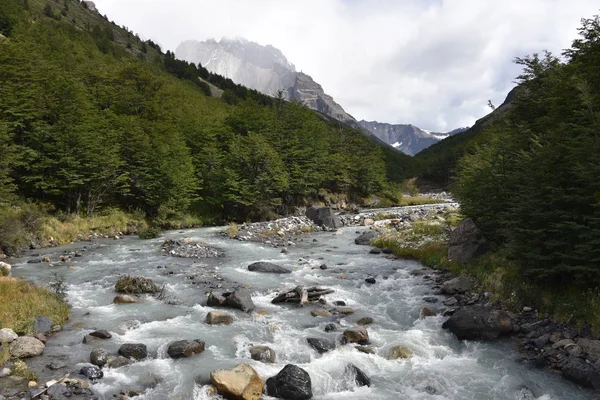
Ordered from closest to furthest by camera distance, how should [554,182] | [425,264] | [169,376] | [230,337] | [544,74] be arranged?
1. [169,376]
2. [230,337]
3. [554,182]
4. [425,264]
5. [544,74]

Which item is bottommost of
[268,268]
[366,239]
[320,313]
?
[320,313]

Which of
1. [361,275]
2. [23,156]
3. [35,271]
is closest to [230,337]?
[361,275]

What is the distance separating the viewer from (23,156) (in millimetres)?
31344

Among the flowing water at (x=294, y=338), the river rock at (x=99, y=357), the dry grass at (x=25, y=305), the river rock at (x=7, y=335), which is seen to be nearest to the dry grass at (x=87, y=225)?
the flowing water at (x=294, y=338)

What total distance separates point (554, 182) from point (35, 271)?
2562 centimetres

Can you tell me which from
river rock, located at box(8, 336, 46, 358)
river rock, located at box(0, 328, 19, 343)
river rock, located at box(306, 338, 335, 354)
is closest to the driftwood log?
river rock, located at box(306, 338, 335, 354)

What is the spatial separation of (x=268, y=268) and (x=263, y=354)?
413 inches

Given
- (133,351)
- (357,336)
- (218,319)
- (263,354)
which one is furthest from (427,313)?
(133,351)

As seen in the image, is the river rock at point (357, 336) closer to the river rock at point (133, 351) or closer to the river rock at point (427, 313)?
the river rock at point (427, 313)

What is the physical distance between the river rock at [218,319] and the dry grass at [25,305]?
16.7 ft

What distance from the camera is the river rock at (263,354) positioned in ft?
34.4

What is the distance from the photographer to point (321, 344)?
36.7ft

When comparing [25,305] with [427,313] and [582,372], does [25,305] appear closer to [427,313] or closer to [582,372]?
[427,313]

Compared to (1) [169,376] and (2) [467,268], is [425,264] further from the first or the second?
(1) [169,376]
